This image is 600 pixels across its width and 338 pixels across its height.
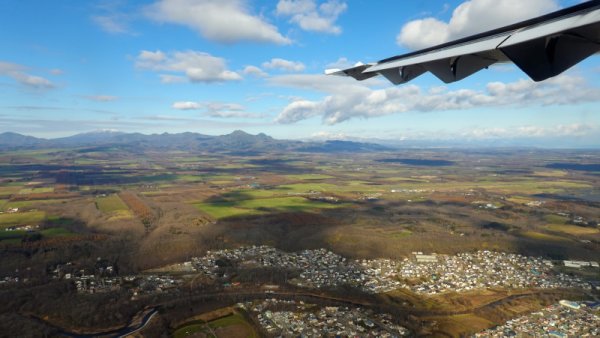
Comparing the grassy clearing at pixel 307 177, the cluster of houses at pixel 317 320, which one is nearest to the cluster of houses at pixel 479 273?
the cluster of houses at pixel 317 320

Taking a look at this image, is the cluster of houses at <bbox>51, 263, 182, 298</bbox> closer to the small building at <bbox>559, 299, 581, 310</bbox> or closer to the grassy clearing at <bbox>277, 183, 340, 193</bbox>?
the small building at <bbox>559, 299, 581, 310</bbox>

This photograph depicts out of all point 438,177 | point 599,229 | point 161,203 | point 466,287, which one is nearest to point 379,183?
point 438,177

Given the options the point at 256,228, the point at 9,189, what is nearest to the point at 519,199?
the point at 256,228

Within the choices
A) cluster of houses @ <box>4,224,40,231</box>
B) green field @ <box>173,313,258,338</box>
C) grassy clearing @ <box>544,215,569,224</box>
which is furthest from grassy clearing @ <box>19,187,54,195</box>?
grassy clearing @ <box>544,215,569,224</box>

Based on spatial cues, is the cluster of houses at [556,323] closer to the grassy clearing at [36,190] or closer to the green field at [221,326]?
the green field at [221,326]

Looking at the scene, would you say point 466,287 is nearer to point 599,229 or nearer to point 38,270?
point 599,229

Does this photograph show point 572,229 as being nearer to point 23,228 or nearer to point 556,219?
point 556,219
